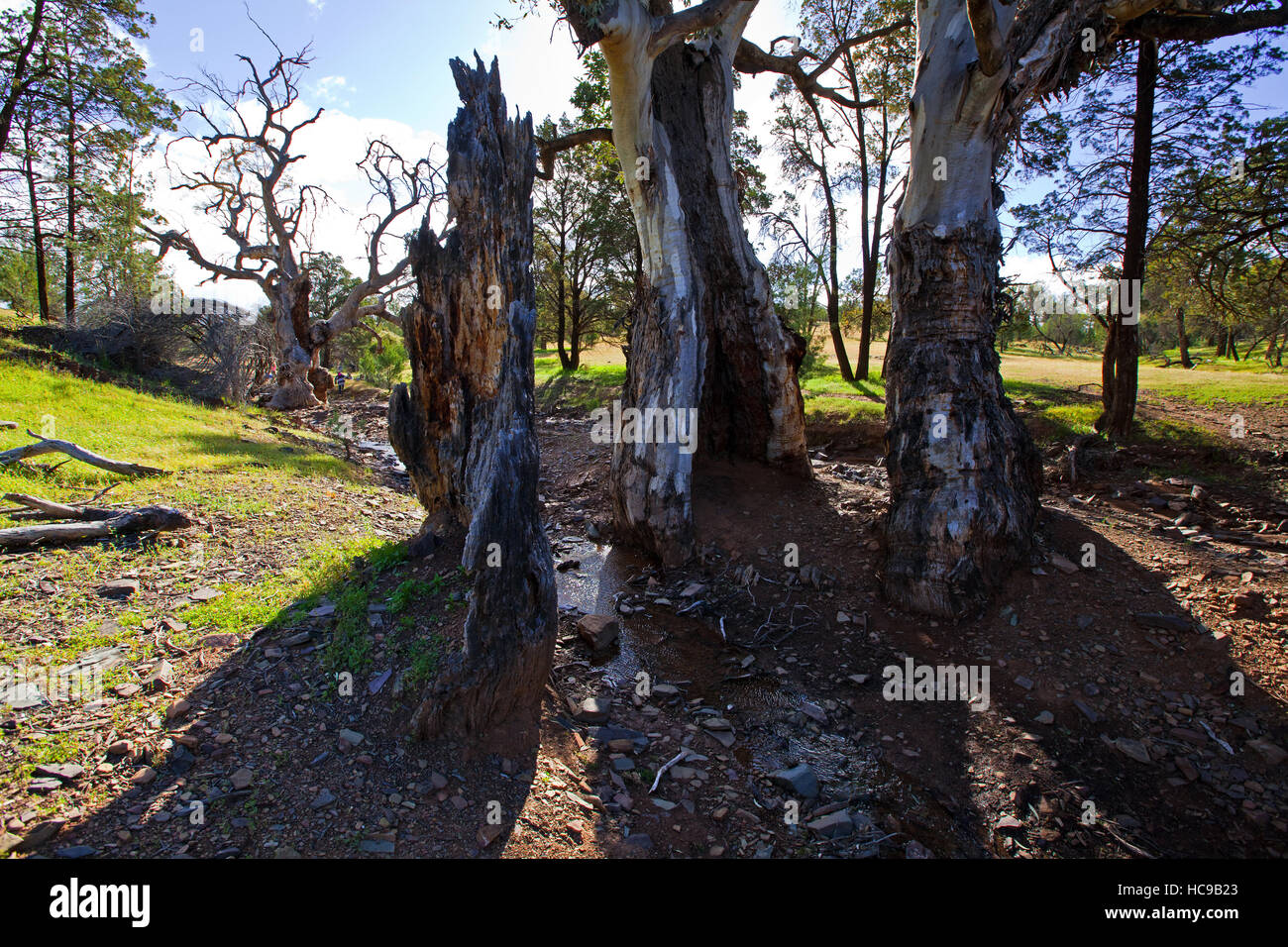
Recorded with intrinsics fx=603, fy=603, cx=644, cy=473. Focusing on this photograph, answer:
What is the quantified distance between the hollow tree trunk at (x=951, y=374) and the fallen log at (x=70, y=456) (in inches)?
326

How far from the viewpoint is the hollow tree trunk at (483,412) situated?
3.64 meters

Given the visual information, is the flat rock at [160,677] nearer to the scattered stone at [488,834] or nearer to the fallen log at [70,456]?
the scattered stone at [488,834]

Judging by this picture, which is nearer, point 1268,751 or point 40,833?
point 40,833

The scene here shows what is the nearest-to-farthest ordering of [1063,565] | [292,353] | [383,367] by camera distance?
[1063,565] < [292,353] < [383,367]

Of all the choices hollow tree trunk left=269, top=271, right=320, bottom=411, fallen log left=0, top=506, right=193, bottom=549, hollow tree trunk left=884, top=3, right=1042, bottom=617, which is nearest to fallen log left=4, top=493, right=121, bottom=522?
fallen log left=0, top=506, right=193, bottom=549

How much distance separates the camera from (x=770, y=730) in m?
4.46

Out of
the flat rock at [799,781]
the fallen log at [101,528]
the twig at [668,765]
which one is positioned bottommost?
the flat rock at [799,781]

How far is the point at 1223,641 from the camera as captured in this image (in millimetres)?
4445

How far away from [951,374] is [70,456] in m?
9.39

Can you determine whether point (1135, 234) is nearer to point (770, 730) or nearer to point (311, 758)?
point (770, 730)

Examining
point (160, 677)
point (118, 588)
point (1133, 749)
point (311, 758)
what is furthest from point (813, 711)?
point (118, 588)

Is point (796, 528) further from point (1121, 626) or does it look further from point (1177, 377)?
point (1177, 377)

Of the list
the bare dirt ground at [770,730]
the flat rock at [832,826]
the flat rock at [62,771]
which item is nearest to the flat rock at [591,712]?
the bare dirt ground at [770,730]
